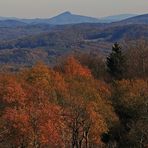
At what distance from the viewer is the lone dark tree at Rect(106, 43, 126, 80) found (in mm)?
90688

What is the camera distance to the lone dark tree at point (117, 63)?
90.7 meters

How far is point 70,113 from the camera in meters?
56.4

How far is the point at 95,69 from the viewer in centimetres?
10275

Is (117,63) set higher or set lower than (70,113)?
higher

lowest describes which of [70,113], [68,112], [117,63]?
[70,113]

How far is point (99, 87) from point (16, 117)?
93.5 ft

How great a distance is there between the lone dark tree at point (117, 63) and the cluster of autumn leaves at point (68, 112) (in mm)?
8326

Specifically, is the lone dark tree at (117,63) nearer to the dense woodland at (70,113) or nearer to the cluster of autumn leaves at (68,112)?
the dense woodland at (70,113)

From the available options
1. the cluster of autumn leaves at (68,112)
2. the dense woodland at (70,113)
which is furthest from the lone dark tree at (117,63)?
the cluster of autumn leaves at (68,112)

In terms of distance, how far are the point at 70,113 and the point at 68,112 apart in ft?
0.94

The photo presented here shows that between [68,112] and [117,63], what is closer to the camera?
[68,112]

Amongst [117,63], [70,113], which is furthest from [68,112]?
[117,63]

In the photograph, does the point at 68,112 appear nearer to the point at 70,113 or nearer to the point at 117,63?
the point at 70,113

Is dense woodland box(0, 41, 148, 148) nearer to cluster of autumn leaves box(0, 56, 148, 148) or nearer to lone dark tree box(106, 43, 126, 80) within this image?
cluster of autumn leaves box(0, 56, 148, 148)
